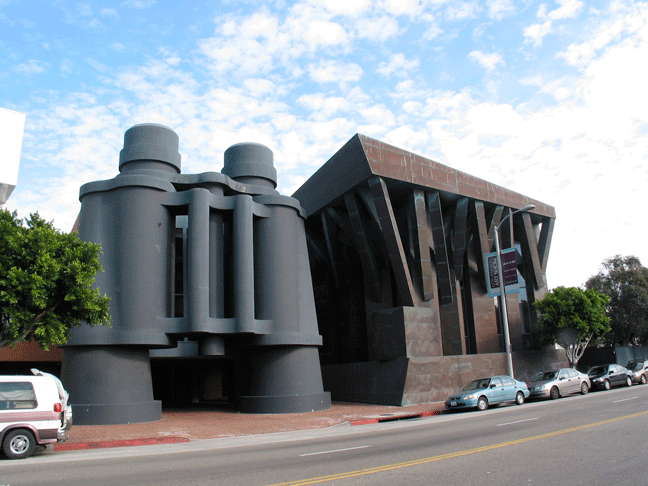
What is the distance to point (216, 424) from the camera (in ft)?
70.0

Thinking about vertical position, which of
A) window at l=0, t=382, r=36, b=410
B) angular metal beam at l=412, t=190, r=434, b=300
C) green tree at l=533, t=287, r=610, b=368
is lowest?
window at l=0, t=382, r=36, b=410

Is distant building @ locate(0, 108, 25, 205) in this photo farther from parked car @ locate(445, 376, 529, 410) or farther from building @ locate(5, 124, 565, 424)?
parked car @ locate(445, 376, 529, 410)

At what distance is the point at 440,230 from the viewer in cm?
3225

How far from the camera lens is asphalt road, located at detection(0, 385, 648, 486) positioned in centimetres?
802

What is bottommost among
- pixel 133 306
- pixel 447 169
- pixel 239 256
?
pixel 133 306

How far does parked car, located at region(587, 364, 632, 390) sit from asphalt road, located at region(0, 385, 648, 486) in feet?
49.7

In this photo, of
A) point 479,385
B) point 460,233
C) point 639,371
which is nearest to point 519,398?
point 479,385

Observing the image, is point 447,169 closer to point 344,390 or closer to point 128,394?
point 344,390

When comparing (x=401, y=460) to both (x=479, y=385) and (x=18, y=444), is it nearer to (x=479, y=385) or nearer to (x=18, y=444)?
(x=18, y=444)

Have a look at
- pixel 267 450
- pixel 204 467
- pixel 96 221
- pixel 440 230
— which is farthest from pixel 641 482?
pixel 440 230

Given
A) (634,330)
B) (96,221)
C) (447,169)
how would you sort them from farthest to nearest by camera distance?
(634,330)
(447,169)
(96,221)

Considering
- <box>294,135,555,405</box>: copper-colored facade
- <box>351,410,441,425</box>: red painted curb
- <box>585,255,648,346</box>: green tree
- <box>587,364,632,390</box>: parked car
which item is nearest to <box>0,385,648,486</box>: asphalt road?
<box>351,410,441,425</box>: red painted curb

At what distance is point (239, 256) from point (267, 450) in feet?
45.1

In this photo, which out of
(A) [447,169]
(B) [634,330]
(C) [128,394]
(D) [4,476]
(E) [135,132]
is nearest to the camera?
(D) [4,476]
